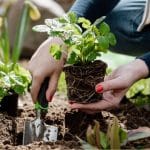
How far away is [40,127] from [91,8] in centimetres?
62

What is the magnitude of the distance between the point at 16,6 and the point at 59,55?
2818mm

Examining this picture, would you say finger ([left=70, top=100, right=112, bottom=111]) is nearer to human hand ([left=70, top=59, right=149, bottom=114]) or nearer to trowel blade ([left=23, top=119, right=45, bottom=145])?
human hand ([left=70, top=59, right=149, bottom=114])

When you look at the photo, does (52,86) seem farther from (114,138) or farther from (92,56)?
(114,138)

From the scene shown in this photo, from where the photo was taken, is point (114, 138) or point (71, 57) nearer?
point (114, 138)

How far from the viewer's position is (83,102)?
2.12 meters

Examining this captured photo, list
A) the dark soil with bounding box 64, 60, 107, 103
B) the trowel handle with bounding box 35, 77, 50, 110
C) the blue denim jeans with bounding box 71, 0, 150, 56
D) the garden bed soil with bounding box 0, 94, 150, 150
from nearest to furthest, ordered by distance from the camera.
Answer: the garden bed soil with bounding box 0, 94, 150, 150 → the dark soil with bounding box 64, 60, 107, 103 → the trowel handle with bounding box 35, 77, 50, 110 → the blue denim jeans with bounding box 71, 0, 150, 56

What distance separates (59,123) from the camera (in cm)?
230

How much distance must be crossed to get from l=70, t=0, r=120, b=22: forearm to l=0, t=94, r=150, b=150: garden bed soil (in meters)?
0.42

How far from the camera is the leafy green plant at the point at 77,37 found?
198 cm

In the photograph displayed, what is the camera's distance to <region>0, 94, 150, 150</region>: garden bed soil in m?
1.96

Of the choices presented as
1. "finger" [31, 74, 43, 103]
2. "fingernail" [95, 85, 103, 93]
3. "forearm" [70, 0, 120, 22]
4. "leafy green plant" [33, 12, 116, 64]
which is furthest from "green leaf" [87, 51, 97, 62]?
"forearm" [70, 0, 120, 22]

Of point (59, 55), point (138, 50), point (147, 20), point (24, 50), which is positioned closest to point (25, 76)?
point (59, 55)

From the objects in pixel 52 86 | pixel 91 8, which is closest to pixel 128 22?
pixel 91 8

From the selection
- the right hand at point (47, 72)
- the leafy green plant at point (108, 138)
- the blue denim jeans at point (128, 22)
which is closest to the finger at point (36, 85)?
the right hand at point (47, 72)
